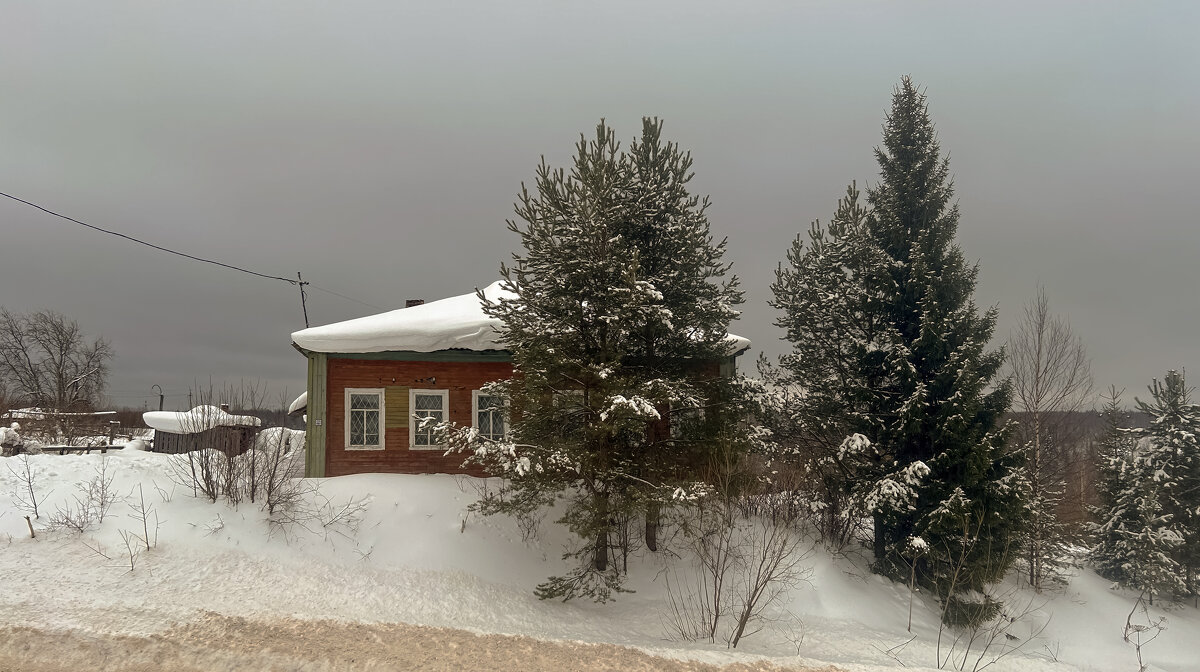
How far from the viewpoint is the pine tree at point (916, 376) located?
38.4 ft

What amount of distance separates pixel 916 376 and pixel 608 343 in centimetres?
689

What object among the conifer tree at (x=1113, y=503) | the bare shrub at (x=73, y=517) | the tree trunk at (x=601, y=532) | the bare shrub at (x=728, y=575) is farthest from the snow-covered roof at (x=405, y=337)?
the conifer tree at (x=1113, y=503)

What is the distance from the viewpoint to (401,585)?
10312mm

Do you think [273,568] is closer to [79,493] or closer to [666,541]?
[79,493]

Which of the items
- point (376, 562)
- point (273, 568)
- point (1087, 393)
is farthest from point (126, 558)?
point (1087, 393)

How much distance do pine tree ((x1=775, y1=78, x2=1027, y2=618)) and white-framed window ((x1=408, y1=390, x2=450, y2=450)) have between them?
8464 millimetres

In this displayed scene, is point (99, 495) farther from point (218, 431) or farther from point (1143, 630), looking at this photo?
point (1143, 630)

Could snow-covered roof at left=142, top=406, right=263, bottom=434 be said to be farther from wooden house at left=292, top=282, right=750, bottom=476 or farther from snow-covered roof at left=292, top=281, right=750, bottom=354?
snow-covered roof at left=292, top=281, right=750, bottom=354

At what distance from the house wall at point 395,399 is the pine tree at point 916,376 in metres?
7.93

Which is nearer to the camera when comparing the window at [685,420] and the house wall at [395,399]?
the window at [685,420]

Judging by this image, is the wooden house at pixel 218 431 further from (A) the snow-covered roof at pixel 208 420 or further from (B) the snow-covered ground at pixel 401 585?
(B) the snow-covered ground at pixel 401 585

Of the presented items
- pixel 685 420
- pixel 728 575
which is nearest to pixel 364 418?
pixel 685 420

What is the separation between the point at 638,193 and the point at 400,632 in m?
8.61

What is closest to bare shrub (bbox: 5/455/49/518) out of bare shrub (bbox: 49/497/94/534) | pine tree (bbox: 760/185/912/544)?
bare shrub (bbox: 49/497/94/534)
